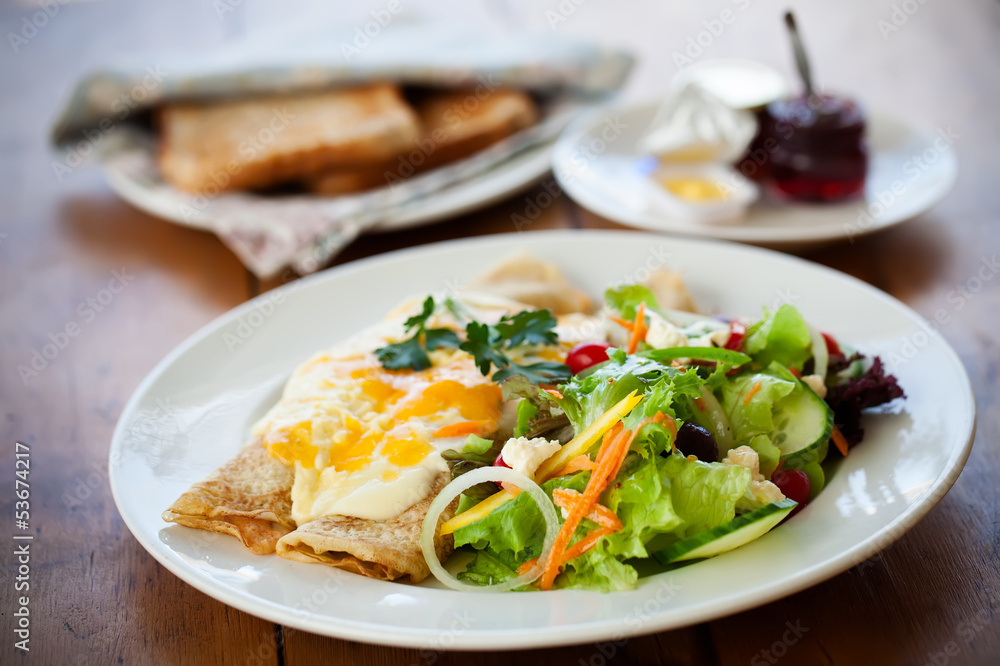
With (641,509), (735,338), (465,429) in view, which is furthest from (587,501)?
(735,338)

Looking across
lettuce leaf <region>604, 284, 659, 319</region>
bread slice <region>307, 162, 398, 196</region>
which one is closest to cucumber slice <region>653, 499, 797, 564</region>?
lettuce leaf <region>604, 284, 659, 319</region>

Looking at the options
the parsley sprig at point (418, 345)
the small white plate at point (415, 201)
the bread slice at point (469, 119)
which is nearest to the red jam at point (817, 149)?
the small white plate at point (415, 201)

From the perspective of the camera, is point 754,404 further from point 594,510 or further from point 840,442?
point 594,510

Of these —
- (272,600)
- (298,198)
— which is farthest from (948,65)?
(272,600)

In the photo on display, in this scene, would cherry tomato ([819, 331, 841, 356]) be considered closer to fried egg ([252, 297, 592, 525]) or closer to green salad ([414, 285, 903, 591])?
green salad ([414, 285, 903, 591])

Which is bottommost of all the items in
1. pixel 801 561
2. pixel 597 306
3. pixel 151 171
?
pixel 151 171

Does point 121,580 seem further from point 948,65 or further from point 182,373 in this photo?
point 948,65

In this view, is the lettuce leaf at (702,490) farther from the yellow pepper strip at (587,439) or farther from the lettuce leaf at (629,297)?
the lettuce leaf at (629,297)
